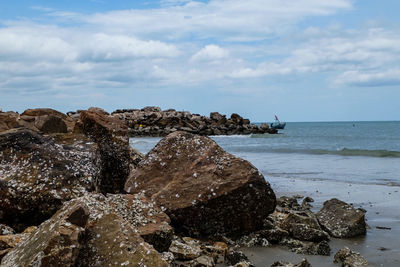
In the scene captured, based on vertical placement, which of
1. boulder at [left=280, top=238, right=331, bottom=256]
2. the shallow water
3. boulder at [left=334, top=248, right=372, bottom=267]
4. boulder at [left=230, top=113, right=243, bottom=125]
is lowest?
the shallow water

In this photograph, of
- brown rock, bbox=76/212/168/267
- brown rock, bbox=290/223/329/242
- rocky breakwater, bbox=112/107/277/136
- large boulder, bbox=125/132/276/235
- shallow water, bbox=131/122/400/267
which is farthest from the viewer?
rocky breakwater, bbox=112/107/277/136

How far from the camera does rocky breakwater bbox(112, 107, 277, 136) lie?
5319cm

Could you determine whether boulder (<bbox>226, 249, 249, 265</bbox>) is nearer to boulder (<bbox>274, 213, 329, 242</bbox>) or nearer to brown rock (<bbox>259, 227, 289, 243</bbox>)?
brown rock (<bbox>259, 227, 289, 243</bbox>)

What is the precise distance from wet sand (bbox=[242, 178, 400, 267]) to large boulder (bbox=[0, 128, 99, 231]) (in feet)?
7.83

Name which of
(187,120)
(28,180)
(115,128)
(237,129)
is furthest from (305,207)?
(237,129)

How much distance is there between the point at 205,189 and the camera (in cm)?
641

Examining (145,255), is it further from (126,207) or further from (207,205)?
(207,205)

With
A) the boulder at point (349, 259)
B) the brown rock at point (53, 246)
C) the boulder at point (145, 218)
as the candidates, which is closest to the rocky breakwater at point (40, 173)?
the boulder at point (145, 218)

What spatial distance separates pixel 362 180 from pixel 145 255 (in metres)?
11.4

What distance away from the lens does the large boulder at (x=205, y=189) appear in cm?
636

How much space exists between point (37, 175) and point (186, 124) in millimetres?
47669

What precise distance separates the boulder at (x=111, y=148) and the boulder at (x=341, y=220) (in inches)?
128

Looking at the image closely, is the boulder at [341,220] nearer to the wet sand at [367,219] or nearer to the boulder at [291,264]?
the wet sand at [367,219]

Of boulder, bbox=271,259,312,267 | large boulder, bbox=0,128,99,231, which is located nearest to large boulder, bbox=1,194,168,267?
large boulder, bbox=0,128,99,231
